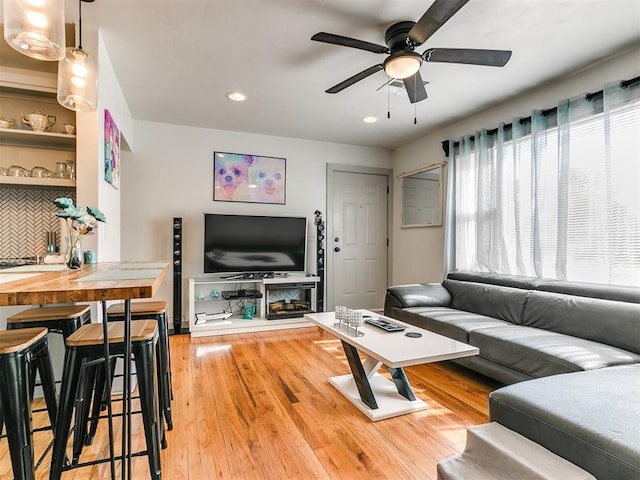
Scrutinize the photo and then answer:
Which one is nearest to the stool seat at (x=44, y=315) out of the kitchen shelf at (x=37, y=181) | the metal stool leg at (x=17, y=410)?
the metal stool leg at (x=17, y=410)

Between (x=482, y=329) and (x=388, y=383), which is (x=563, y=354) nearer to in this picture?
(x=482, y=329)

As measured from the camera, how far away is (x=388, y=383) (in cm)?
241

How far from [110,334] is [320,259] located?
3.22 meters

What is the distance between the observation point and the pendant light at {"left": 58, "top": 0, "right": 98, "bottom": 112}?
173 centimetres

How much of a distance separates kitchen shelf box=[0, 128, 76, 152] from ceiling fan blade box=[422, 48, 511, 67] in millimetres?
2432

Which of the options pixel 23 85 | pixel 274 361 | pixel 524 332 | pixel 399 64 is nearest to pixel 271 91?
pixel 399 64

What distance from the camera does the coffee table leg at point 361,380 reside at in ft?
6.76

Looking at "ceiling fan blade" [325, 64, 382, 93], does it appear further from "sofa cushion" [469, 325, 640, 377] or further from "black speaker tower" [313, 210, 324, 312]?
"black speaker tower" [313, 210, 324, 312]

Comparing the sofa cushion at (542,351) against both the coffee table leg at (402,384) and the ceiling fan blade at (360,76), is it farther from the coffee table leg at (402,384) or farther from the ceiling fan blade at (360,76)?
the ceiling fan blade at (360,76)

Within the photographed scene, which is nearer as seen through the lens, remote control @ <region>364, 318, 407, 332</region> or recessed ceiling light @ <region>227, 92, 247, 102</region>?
remote control @ <region>364, 318, 407, 332</region>

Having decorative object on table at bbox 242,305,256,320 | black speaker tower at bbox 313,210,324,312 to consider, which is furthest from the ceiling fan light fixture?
decorative object on table at bbox 242,305,256,320

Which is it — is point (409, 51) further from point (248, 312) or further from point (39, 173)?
point (248, 312)

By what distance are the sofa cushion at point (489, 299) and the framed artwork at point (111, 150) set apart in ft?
10.8

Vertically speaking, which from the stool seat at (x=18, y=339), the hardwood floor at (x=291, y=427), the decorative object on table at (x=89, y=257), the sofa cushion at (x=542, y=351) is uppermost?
the decorative object on table at (x=89, y=257)
